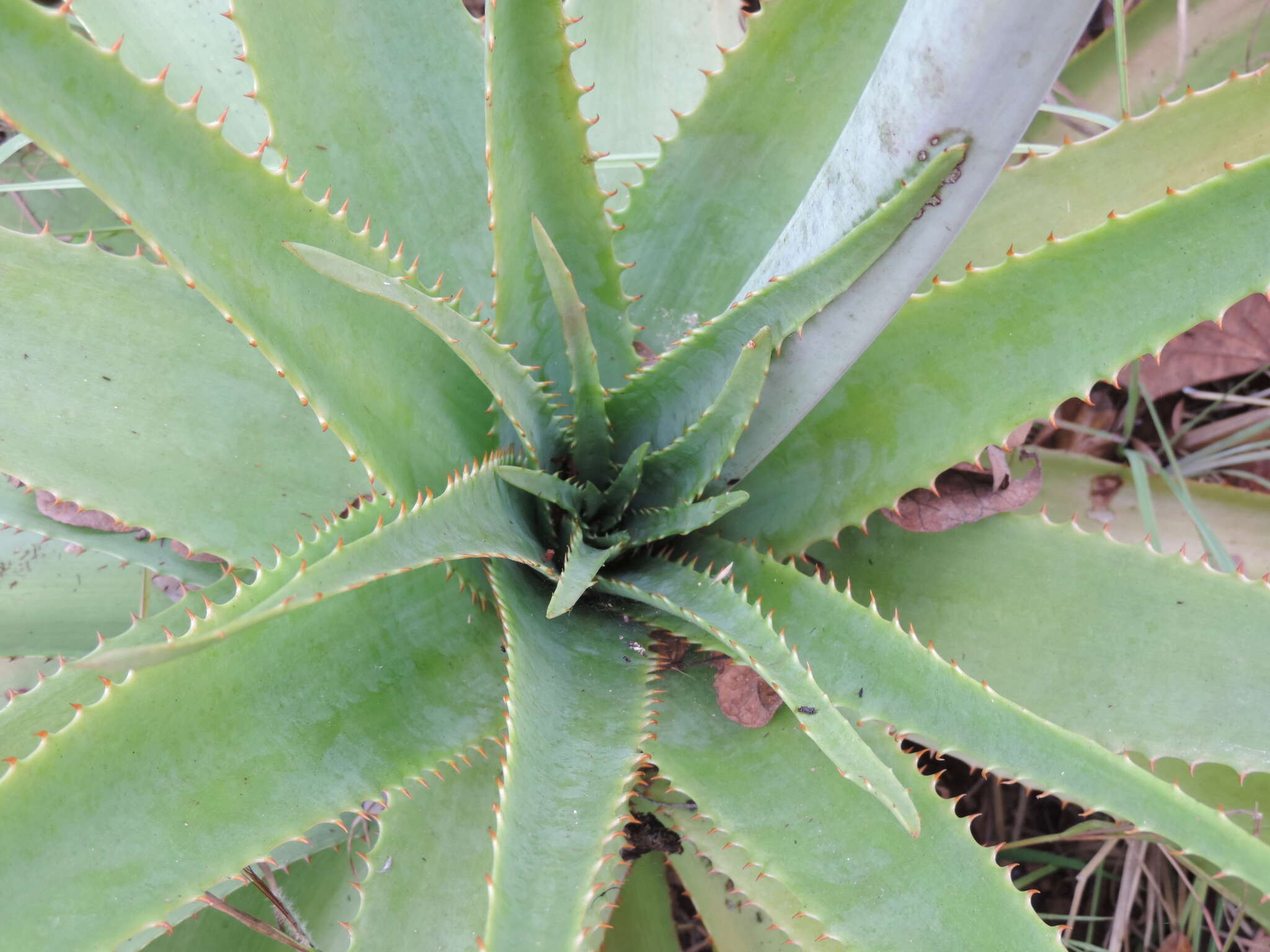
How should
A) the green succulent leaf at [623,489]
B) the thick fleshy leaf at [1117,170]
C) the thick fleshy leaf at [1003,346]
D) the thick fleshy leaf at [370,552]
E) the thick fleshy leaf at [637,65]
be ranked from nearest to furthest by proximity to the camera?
the thick fleshy leaf at [370,552] → the thick fleshy leaf at [1003,346] → the green succulent leaf at [623,489] → the thick fleshy leaf at [1117,170] → the thick fleshy leaf at [637,65]

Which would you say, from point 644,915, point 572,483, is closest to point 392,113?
point 572,483

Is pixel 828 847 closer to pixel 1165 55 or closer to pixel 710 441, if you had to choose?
pixel 710 441

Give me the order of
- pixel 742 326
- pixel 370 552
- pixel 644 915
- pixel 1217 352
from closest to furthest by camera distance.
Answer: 1. pixel 370 552
2. pixel 742 326
3. pixel 644 915
4. pixel 1217 352

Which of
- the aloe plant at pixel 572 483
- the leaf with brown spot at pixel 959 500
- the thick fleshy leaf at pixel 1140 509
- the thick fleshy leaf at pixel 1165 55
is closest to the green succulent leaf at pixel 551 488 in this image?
the aloe plant at pixel 572 483

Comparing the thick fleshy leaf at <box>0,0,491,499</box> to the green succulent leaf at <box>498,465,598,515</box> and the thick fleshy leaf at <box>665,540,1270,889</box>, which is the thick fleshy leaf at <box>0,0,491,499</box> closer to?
the green succulent leaf at <box>498,465,598,515</box>

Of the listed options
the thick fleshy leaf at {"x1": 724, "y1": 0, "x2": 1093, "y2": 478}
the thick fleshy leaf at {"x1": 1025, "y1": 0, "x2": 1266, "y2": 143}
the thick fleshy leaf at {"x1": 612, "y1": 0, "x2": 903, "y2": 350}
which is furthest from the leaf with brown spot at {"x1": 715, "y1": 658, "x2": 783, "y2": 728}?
the thick fleshy leaf at {"x1": 1025, "y1": 0, "x2": 1266, "y2": 143}

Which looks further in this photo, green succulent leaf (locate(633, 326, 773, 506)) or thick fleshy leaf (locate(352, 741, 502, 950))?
thick fleshy leaf (locate(352, 741, 502, 950))

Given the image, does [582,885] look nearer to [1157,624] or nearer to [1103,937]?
[1157,624]

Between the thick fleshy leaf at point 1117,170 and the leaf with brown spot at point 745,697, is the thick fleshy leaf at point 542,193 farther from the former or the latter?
the thick fleshy leaf at point 1117,170
